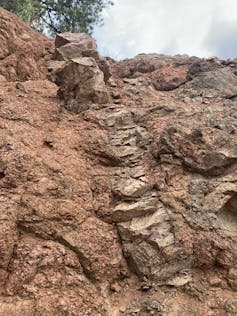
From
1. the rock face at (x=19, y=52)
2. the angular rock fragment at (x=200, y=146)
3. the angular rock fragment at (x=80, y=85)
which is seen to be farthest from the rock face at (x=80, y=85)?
the angular rock fragment at (x=200, y=146)

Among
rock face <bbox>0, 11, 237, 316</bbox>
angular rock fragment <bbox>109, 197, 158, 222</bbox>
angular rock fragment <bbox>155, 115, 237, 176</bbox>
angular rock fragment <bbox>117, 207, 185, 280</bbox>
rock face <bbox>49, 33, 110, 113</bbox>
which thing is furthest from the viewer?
rock face <bbox>49, 33, 110, 113</bbox>

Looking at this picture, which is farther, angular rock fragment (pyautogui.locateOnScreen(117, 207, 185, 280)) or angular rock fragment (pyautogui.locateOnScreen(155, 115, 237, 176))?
angular rock fragment (pyautogui.locateOnScreen(155, 115, 237, 176))

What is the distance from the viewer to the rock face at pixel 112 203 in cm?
538

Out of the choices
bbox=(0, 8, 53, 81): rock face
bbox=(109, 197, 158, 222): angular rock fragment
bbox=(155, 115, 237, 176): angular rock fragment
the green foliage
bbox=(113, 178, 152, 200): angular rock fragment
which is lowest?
bbox=(109, 197, 158, 222): angular rock fragment

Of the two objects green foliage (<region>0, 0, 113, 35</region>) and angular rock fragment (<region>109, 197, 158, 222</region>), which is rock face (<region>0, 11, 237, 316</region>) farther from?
green foliage (<region>0, 0, 113, 35</region>)

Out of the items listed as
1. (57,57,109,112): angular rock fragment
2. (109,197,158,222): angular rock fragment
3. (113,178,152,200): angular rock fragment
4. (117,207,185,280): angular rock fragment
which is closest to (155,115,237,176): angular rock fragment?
(113,178,152,200): angular rock fragment

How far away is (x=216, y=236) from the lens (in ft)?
20.4

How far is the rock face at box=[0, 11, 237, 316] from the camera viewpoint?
538cm

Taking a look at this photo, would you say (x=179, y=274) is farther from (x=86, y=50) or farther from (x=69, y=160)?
(x=86, y=50)

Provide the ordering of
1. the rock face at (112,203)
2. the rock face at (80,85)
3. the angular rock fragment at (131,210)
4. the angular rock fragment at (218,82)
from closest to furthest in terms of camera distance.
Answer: the rock face at (112,203) < the angular rock fragment at (131,210) < the rock face at (80,85) < the angular rock fragment at (218,82)

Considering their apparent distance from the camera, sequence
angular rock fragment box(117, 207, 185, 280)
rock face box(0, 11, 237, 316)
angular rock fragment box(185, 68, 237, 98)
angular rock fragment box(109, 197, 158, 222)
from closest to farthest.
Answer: rock face box(0, 11, 237, 316) → angular rock fragment box(117, 207, 185, 280) → angular rock fragment box(109, 197, 158, 222) → angular rock fragment box(185, 68, 237, 98)

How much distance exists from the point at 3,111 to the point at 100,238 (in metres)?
4.19

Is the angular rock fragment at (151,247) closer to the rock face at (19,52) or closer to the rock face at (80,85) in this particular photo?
the rock face at (80,85)

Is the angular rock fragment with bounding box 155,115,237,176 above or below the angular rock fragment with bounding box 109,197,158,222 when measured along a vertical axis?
above
